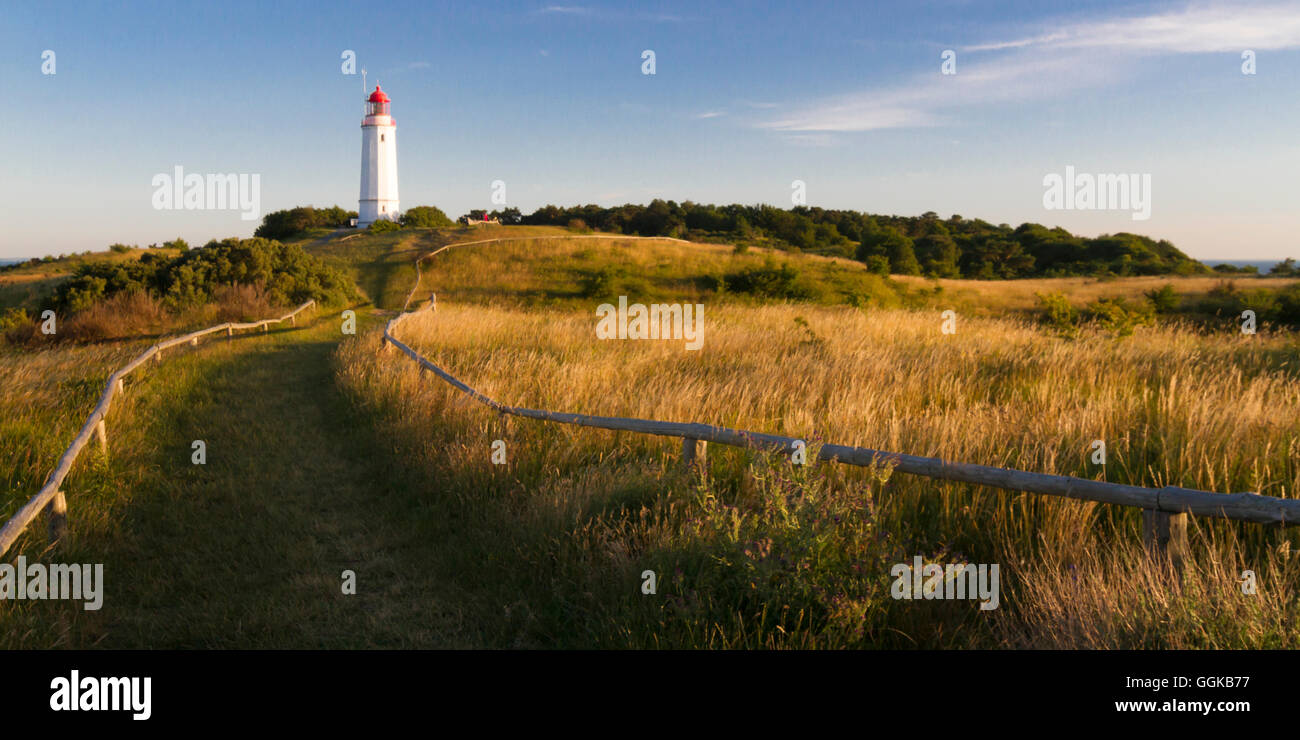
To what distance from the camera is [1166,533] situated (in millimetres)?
3566

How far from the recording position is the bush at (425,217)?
62781mm

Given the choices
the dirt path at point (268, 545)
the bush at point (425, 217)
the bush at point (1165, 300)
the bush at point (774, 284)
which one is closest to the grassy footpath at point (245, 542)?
the dirt path at point (268, 545)

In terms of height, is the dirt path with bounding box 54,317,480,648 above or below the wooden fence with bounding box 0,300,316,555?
below

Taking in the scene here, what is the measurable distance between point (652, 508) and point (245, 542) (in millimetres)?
3274

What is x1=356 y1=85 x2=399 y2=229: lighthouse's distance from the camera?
59.5m

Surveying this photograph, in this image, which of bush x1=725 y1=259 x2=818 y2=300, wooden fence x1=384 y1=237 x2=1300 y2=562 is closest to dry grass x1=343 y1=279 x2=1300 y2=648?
wooden fence x1=384 y1=237 x2=1300 y2=562

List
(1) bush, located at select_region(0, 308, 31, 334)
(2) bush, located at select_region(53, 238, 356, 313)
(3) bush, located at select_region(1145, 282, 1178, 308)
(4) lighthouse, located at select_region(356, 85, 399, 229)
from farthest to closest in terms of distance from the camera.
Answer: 1. (4) lighthouse, located at select_region(356, 85, 399, 229)
2. (3) bush, located at select_region(1145, 282, 1178, 308)
3. (2) bush, located at select_region(53, 238, 356, 313)
4. (1) bush, located at select_region(0, 308, 31, 334)

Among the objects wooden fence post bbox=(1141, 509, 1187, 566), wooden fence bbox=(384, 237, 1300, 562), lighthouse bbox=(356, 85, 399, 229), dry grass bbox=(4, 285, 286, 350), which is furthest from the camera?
lighthouse bbox=(356, 85, 399, 229)

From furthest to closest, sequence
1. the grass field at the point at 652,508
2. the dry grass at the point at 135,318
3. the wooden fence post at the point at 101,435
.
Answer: the dry grass at the point at 135,318, the wooden fence post at the point at 101,435, the grass field at the point at 652,508

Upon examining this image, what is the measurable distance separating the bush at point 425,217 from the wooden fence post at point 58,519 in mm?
56127

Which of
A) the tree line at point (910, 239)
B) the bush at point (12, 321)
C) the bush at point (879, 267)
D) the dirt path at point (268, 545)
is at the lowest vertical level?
the dirt path at point (268, 545)

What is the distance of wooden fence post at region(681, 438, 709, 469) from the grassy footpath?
192 cm

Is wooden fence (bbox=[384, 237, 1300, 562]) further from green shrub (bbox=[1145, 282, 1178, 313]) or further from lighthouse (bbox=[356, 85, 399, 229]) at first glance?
lighthouse (bbox=[356, 85, 399, 229])

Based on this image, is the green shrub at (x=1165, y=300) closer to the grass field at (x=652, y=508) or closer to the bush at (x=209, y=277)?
the grass field at (x=652, y=508)
